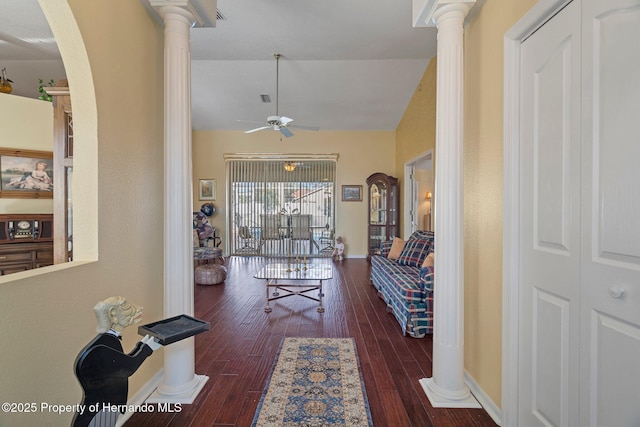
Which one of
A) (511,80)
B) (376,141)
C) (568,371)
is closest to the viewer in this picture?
(568,371)

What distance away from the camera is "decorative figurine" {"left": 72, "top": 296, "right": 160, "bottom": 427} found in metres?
1.14

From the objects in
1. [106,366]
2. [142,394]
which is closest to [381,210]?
[142,394]

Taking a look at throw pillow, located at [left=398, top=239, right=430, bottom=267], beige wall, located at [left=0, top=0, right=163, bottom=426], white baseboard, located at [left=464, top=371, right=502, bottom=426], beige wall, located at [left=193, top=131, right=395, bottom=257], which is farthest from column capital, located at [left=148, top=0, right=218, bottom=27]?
beige wall, located at [left=193, top=131, right=395, bottom=257]

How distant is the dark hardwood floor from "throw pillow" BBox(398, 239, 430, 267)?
664 millimetres

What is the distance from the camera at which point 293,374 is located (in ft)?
7.16

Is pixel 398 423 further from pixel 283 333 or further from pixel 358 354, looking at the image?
pixel 283 333

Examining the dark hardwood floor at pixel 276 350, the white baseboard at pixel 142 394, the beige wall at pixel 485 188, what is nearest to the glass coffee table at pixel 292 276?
the dark hardwood floor at pixel 276 350

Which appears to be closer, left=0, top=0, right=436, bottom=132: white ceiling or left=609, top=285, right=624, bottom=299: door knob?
left=609, top=285, right=624, bottom=299: door knob

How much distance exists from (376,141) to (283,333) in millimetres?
5638

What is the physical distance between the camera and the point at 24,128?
3.12 meters

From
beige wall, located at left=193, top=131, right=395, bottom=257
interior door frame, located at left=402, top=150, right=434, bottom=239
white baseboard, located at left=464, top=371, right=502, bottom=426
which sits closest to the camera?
white baseboard, located at left=464, top=371, right=502, bottom=426

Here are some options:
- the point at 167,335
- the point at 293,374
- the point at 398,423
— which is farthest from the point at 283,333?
the point at 167,335

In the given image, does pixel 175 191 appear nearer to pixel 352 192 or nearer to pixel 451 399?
pixel 451 399

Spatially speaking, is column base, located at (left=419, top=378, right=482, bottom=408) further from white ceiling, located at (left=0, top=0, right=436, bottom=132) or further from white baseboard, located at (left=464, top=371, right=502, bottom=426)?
white ceiling, located at (left=0, top=0, right=436, bottom=132)
